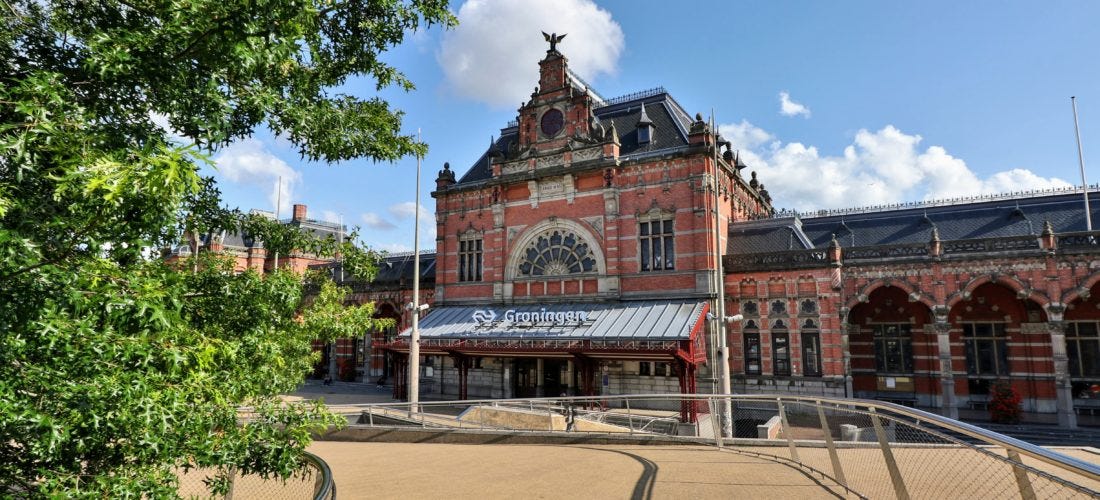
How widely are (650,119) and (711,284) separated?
870 centimetres

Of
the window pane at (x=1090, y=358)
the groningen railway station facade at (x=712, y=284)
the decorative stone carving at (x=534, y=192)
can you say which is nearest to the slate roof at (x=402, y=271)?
the groningen railway station facade at (x=712, y=284)

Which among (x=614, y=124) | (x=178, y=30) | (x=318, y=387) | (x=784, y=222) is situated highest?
(x=614, y=124)

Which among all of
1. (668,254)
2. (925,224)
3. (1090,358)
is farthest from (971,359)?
(668,254)

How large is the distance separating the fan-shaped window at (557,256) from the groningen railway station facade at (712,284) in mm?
74

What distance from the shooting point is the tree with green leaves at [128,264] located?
3.74 metres

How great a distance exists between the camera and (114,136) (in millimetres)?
4688

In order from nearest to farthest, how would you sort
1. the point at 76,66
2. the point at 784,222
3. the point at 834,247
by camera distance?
1. the point at 76,66
2. the point at 834,247
3. the point at 784,222

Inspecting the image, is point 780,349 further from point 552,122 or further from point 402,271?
point 402,271

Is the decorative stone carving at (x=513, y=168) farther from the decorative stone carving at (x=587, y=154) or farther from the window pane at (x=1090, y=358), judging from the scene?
the window pane at (x=1090, y=358)

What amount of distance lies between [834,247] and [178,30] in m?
23.2

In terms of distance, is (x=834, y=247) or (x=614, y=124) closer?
(x=834, y=247)

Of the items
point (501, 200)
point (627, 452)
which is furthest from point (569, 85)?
point (627, 452)

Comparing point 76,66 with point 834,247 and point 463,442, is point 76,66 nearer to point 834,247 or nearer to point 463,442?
point 463,442

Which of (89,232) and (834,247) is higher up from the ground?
(834,247)
